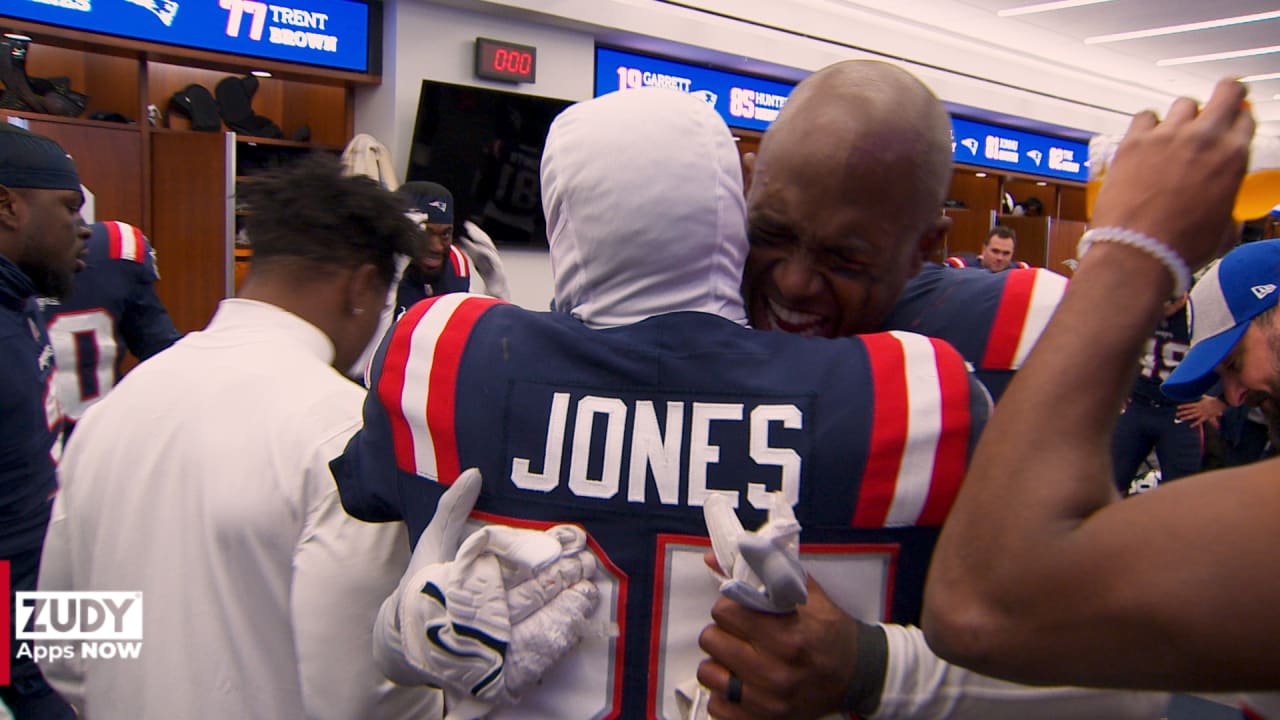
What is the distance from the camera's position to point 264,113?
5848mm

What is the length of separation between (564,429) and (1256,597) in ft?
1.84

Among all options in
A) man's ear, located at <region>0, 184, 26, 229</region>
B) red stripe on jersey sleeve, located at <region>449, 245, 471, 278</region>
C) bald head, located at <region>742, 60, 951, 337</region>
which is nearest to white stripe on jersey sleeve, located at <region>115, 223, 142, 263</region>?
man's ear, located at <region>0, 184, 26, 229</region>

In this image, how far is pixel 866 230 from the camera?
3.52 feet

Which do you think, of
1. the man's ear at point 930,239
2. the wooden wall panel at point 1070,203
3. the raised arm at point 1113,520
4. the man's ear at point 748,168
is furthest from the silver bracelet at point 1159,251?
the wooden wall panel at point 1070,203

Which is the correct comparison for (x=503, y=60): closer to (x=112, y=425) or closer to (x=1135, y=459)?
(x=1135, y=459)

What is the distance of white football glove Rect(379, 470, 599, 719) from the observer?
0.84m

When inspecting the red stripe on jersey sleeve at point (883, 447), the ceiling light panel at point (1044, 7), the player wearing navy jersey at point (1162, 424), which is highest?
the ceiling light panel at point (1044, 7)

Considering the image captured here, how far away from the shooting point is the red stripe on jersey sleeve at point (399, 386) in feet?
3.18

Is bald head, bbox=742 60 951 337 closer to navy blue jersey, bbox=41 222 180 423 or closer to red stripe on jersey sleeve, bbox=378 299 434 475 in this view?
red stripe on jersey sleeve, bbox=378 299 434 475

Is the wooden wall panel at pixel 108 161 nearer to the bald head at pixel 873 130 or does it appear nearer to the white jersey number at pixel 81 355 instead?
the white jersey number at pixel 81 355

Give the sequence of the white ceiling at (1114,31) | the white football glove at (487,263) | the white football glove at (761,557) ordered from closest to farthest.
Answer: the white football glove at (761,557) < the white football glove at (487,263) < the white ceiling at (1114,31)

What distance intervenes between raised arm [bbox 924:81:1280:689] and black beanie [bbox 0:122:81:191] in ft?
8.86

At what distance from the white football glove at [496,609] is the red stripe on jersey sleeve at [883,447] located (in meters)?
0.26

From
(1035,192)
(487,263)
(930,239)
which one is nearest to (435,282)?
(487,263)
